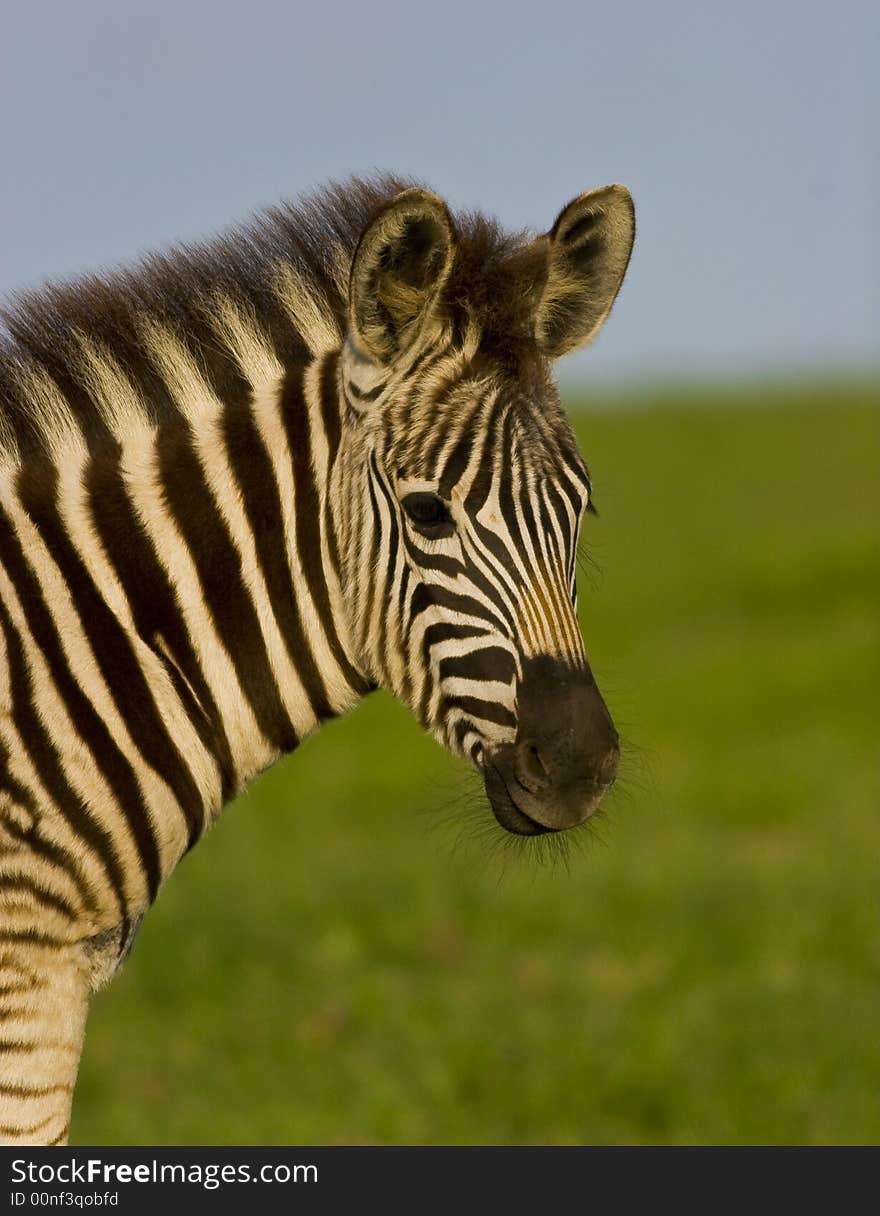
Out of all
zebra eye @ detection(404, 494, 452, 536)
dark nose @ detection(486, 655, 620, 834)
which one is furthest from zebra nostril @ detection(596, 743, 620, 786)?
zebra eye @ detection(404, 494, 452, 536)

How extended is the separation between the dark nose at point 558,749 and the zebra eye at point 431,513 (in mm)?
417

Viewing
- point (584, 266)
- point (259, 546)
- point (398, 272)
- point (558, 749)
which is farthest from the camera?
point (584, 266)

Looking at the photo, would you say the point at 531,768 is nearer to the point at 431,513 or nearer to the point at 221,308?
the point at 431,513

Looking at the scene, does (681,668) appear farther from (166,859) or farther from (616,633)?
(166,859)

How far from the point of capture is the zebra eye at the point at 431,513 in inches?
166

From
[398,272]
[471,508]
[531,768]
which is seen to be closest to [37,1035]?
[531,768]

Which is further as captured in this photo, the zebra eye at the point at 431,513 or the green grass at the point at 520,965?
the green grass at the point at 520,965

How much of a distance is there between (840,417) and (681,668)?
21.0 metres

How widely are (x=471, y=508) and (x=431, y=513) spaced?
→ 0.35ft

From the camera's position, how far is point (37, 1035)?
14.0 ft

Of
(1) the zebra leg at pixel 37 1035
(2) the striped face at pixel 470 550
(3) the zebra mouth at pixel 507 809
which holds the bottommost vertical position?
(1) the zebra leg at pixel 37 1035

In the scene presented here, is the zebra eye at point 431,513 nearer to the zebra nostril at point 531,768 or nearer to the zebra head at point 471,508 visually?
the zebra head at point 471,508

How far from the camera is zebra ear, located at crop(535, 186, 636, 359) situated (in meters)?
4.54

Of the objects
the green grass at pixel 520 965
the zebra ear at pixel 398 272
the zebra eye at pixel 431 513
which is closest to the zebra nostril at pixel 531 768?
the green grass at pixel 520 965
